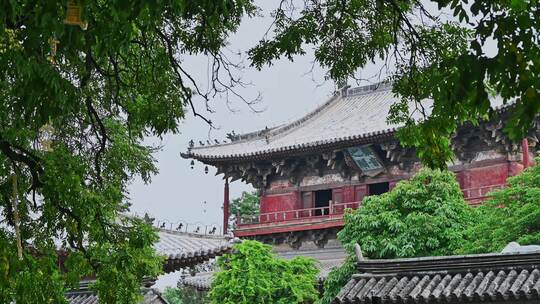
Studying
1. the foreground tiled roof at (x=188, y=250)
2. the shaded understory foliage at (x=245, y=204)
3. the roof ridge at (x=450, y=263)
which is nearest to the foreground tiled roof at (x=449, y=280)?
the roof ridge at (x=450, y=263)

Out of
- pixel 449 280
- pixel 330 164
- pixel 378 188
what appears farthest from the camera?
pixel 330 164

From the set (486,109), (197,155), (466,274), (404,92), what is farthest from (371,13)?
(197,155)

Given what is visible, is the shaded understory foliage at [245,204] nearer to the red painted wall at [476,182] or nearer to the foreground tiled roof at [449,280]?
the red painted wall at [476,182]

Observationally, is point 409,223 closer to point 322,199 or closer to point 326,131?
point 322,199

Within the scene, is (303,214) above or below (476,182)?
below

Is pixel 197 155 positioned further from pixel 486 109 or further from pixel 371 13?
pixel 486 109

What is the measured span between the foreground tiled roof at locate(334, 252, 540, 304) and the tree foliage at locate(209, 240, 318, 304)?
8.39 m

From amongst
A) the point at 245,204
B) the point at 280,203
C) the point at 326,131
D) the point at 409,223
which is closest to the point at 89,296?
the point at 409,223

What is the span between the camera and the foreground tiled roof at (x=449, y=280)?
539 inches

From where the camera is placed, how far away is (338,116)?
3681 centimetres

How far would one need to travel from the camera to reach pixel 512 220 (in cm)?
2244

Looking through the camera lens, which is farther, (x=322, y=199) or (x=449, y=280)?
(x=322, y=199)

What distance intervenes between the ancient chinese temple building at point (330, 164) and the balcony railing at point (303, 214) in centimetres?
3

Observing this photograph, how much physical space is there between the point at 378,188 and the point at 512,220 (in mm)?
10839
